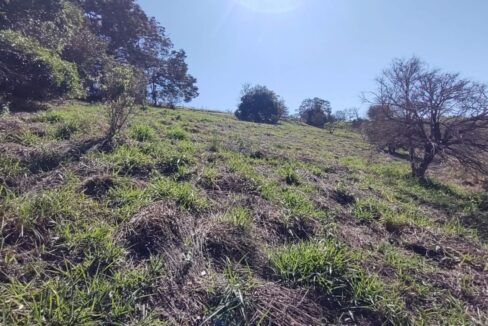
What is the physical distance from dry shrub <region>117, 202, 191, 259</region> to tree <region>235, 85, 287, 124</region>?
2861 centimetres

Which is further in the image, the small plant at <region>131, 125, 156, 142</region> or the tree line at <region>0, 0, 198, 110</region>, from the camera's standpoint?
the tree line at <region>0, 0, 198, 110</region>

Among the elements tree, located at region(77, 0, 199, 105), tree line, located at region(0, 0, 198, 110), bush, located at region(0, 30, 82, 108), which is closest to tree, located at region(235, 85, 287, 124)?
tree, located at region(77, 0, 199, 105)

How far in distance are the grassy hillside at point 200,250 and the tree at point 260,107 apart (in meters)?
27.4

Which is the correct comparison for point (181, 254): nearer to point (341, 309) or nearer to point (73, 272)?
point (73, 272)

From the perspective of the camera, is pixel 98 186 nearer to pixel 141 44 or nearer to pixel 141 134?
pixel 141 134

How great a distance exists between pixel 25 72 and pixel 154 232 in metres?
6.61

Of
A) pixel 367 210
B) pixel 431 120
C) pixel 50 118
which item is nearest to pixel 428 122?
pixel 431 120

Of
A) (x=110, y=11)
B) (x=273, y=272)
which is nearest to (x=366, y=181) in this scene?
(x=273, y=272)

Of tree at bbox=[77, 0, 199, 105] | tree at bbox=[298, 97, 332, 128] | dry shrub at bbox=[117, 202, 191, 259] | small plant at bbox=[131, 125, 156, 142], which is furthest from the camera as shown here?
tree at bbox=[298, 97, 332, 128]

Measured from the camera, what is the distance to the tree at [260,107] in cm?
3148

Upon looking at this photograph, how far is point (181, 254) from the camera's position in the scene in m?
2.41

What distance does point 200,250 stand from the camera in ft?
8.30

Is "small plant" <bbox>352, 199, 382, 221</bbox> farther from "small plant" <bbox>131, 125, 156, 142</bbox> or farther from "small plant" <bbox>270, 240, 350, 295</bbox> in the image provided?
"small plant" <bbox>131, 125, 156, 142</bbox>

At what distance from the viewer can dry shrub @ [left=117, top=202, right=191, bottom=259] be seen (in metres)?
2.43
